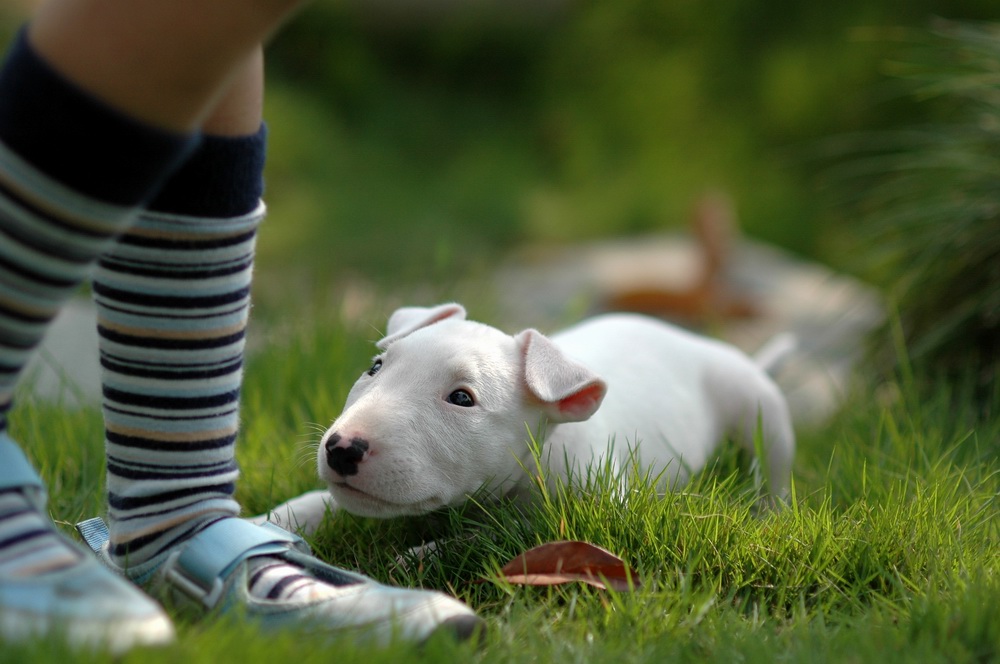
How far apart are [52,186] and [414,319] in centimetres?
97

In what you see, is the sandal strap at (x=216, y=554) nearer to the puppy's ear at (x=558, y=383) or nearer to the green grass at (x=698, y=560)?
the green grass at (x=698, y=560)

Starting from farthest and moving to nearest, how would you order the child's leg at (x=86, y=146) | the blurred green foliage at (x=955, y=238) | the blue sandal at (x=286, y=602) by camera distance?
1. the blurred green foliage at (x=955, y=238)
2. the blue sandal at (x=286, y=602)
3. the child's leg at (x=86, y=146)

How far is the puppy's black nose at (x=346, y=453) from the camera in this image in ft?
5.62

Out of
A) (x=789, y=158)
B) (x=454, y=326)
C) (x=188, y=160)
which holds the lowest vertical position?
(x=789, y=158)

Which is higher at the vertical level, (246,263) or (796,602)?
(246,263)

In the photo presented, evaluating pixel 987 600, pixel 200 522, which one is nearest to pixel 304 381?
pixel 200 522

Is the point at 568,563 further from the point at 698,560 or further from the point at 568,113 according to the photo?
the point at 568,113

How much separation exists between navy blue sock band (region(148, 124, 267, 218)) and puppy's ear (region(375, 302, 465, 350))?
53 centimetres

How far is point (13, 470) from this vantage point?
4.51ft

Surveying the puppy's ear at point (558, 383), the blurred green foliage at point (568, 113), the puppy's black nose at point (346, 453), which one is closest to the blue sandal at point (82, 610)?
the puppy's black nose at point (346, 453)

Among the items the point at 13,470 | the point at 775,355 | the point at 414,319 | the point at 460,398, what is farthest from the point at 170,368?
the point at 775,355

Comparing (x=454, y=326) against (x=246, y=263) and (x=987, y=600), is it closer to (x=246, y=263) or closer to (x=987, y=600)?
(x=246, y=263)

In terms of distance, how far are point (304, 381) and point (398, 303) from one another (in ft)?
3.63

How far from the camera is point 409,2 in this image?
10484 mm
